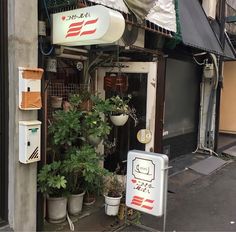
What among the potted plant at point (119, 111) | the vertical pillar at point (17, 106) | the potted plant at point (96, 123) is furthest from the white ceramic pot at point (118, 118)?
the vertical pillar at point (17, 106)

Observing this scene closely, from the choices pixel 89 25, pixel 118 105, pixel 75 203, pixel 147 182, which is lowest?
pixel 75 203

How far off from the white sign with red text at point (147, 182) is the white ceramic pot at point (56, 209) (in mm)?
994

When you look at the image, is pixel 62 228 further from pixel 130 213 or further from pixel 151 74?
pixel 151 74

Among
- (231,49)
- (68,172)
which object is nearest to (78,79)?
(68,172)

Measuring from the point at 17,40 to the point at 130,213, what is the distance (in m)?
3.25

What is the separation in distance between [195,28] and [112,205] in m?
4.68

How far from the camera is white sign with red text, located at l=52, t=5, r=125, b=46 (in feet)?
12.5

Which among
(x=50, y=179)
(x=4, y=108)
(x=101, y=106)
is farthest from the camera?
(x=101, y=106)

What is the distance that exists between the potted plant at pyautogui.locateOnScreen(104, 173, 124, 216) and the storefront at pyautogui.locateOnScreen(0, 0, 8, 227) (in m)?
1.57

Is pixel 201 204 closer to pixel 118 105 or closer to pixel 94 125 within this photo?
pixel 118 105

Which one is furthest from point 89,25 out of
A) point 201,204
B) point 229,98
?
point 229,98

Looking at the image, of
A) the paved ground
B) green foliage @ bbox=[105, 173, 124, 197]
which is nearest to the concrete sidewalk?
the paved ground

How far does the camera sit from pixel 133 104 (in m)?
6.68

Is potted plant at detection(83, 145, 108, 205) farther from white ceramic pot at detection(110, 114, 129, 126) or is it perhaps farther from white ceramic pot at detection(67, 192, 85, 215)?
white ceramic pot at detection(110, 114, 129, 126)
